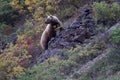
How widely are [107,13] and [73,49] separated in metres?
1.87

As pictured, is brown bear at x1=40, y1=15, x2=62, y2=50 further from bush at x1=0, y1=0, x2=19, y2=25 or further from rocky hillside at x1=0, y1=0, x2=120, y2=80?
bush at x1=0, y1=0, x2=19, y2=25

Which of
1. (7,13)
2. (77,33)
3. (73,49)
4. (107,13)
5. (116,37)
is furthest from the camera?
(7,13)

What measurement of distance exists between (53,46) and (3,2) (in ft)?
54.0

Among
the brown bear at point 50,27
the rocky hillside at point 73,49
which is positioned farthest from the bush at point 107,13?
the brown bear at point 50,27

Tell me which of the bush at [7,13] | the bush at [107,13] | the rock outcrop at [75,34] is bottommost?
the bush at [7,13]

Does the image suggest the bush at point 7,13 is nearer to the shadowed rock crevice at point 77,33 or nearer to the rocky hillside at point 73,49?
the rocky hillside at point 73,49

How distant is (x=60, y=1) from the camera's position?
23.9 m

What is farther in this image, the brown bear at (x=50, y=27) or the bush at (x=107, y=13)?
the brown bear at (x=50, y=27)

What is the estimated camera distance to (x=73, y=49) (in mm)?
14883

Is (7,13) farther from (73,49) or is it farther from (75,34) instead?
(73,49)

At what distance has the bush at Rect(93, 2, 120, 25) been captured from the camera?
15.3m

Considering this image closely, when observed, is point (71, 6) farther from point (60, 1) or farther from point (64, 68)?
point (64, 68)

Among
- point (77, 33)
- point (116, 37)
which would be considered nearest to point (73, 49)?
point (77, 33)

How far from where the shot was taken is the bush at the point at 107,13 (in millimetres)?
15344
